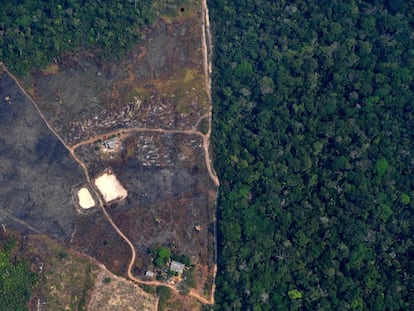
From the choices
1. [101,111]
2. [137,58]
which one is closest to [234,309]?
[101,111]

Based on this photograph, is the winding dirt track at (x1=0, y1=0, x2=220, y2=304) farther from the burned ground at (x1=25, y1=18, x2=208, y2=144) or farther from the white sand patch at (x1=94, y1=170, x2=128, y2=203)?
the white sand patch at (x1=94, y1=170, x2=128, y2=203)

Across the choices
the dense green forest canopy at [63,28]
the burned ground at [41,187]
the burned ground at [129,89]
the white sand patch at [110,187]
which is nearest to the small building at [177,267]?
the burned ground at [41,187]

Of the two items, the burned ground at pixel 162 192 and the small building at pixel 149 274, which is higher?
the burned ground at pixel 162 192

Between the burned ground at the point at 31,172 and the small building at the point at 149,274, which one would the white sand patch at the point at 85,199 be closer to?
the burned ground at the point at 31,172

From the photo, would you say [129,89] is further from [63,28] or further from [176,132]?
[63,28]

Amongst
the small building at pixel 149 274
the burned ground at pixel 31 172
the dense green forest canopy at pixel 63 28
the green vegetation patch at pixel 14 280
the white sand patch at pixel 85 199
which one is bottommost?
the small building at pixel 149 274

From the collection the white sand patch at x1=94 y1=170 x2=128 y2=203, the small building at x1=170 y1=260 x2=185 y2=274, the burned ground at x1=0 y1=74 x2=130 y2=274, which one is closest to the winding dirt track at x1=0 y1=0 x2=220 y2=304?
the burned ground at x1=0 y1=74 x2=130 y2=274

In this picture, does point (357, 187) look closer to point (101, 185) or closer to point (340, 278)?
point (340, 278)
